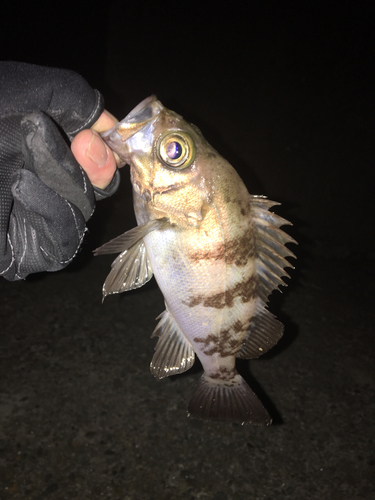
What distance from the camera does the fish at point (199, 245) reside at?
156 centimetres


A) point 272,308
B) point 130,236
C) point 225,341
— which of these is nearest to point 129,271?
point 130,236

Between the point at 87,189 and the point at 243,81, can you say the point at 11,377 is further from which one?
the point at 243,81

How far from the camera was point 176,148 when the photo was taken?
1.55 meters

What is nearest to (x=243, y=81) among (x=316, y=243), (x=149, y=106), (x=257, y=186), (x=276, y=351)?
(x=257, y=186)

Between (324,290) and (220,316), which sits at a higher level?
(220,316)

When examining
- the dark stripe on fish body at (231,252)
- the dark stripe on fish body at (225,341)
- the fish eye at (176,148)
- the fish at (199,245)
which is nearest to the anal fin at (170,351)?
the fish at (199,245)

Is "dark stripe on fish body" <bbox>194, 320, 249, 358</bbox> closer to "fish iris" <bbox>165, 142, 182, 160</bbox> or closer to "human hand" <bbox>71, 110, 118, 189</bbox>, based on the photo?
"fish iris" <bbox>165, 142, 182, 160</bbox>

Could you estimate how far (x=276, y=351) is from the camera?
4125mm

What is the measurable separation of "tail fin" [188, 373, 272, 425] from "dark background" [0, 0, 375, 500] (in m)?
1.37

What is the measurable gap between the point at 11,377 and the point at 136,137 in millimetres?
2929

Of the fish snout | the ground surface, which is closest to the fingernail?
the fish snout

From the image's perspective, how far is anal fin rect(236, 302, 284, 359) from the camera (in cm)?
178

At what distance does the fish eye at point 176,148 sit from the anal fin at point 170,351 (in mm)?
747

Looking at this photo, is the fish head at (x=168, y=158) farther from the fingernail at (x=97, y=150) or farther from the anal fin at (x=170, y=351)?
the anal fin at (x=170, y=351)
